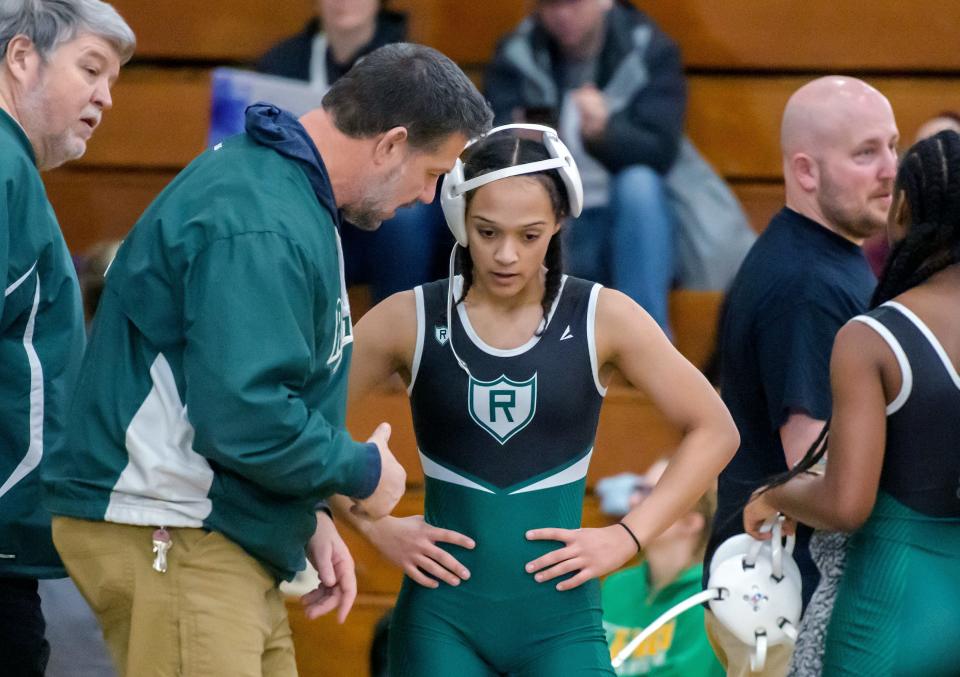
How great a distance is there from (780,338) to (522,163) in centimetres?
76

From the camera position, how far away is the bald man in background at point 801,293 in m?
3.16

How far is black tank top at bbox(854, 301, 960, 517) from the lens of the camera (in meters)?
2.62

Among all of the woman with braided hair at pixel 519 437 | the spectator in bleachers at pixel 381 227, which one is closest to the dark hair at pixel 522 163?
the woman with braided hair at pixel 519 437

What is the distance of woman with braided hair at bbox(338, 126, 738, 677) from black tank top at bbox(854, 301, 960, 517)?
347 millimetres

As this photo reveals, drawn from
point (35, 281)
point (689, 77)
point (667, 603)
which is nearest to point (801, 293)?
point (667, 603)

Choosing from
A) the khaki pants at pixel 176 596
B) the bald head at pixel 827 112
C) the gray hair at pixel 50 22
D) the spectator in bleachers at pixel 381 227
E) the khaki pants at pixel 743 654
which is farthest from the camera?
the spectator in bleachers at pixel 381 227

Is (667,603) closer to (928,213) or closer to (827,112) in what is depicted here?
(827,112)

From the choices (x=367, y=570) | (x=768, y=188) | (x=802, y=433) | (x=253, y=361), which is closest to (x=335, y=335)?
(x=253, y=361)

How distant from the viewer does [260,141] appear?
2418 mm

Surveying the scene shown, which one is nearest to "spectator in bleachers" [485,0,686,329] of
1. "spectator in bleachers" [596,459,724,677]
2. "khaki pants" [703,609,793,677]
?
"spectator in bleachers" [596,459,724,677]

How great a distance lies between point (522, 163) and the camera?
285cm

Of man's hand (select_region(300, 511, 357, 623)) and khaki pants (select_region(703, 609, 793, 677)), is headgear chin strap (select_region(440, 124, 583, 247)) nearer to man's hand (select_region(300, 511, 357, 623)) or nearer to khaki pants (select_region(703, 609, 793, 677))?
man's hand (select_region(300, 511, 357, 623))

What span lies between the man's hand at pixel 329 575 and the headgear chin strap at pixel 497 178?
658 mm

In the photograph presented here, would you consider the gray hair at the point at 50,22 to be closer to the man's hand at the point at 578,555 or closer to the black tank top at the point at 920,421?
the man's hand at the point at 578,555
